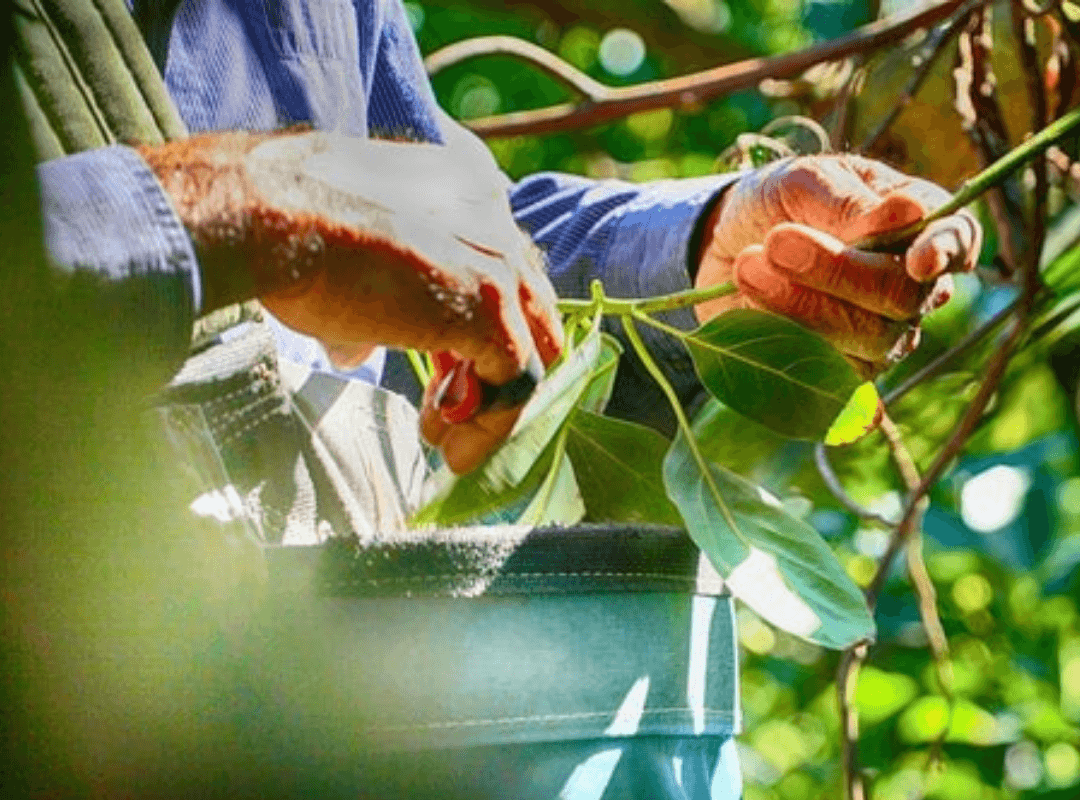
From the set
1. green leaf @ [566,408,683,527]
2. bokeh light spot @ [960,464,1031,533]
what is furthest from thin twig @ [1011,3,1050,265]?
bokeh light spot @ [960,464,1031,533]

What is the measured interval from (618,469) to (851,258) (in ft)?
0.31

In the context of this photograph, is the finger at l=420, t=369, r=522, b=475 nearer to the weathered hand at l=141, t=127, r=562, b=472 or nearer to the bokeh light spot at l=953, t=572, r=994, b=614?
the weathered hand at l=141, t=127, r=562, b=472

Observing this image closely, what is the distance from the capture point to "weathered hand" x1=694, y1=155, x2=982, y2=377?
65cm

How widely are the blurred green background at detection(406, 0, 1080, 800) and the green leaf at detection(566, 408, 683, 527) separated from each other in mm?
400

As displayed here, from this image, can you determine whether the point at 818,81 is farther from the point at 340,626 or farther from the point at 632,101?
the point at 340,626

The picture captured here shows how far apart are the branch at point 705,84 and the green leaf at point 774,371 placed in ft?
1.46

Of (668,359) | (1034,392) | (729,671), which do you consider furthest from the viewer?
(1034,392)

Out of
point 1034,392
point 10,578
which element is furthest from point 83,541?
point 1034,392

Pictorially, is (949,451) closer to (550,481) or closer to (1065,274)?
(1065,274)

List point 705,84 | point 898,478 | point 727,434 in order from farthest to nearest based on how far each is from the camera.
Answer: point 898,478 → point 705,84 → point 727,434

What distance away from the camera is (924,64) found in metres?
0.98

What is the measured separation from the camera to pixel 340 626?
52cm

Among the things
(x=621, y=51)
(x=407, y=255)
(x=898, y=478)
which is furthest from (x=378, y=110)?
(x=621, y=51)

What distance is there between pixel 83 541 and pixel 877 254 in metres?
0.27
